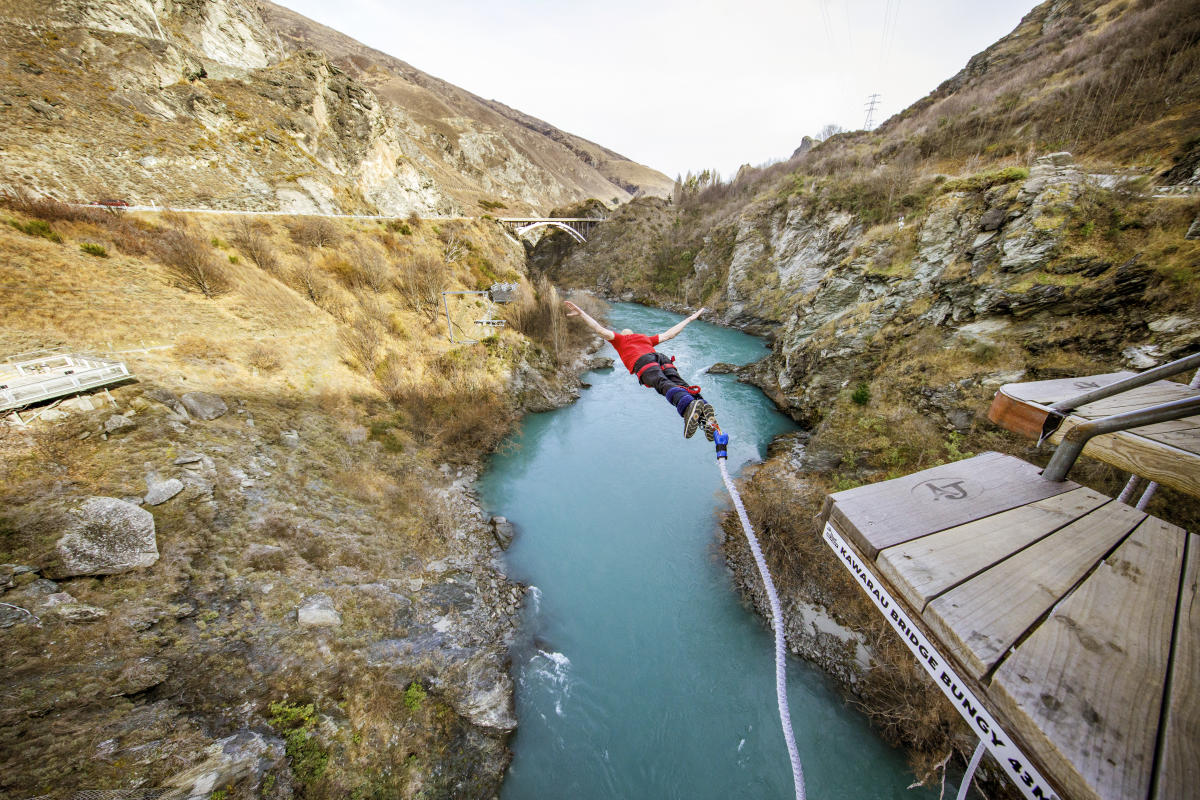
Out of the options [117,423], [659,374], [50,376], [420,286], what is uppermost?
[659,374]

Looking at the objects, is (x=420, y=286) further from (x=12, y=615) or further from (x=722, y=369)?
(x=722, y=369)

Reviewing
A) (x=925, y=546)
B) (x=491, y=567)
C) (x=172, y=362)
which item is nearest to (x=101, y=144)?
(x=172, y=362)

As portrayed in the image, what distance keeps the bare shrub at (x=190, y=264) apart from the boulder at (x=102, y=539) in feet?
30.3

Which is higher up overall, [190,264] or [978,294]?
[978,294]

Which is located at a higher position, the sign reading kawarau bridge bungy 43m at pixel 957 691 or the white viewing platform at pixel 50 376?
the sign reading kawarau bridge bungy 43m at pixel 957 691

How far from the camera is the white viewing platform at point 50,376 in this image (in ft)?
24.4

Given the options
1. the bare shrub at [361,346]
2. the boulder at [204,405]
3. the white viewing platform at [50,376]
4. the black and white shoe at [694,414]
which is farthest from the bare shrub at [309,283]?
the black and white shoe at [694,414]

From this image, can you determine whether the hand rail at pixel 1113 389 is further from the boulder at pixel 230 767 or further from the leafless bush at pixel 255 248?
the leafless bush at pixel 255 248

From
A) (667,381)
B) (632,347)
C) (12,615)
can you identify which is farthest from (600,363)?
(12,615)

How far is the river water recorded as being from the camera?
7.30m

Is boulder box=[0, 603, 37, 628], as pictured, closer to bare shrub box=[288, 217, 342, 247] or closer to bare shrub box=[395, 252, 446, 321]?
bare shrub box=[395, 252, 446, 321]

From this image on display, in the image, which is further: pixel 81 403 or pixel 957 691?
pixel 81 403

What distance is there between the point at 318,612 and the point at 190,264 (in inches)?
519

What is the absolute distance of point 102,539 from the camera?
259 inches
